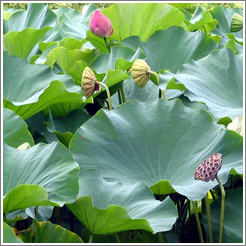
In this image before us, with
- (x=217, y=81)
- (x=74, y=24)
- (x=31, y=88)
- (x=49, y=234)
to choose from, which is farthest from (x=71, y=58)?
(x=49, y=234)

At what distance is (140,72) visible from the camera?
55.0 inches

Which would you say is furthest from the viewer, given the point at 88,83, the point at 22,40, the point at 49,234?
the point at 22,40

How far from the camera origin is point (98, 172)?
111 centimetres

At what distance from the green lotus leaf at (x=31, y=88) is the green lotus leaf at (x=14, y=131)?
0.29ft

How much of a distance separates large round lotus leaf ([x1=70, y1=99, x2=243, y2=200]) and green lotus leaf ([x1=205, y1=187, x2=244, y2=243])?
8 cm

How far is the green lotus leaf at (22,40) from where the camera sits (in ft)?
5.60

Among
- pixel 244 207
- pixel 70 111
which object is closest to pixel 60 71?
pixel 70 111

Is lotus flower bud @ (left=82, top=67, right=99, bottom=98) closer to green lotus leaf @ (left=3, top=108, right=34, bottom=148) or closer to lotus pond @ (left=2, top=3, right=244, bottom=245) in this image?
lotus pond @ (left=2, top=3, right=244, bottom=245)

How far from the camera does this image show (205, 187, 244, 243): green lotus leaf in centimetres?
116

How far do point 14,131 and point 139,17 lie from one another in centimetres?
72

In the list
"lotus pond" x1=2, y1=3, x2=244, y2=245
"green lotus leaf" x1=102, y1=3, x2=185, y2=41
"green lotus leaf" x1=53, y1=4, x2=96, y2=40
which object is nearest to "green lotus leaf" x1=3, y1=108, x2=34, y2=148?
"lotus pond" x1=2, y1=3, x2=244, y2=245

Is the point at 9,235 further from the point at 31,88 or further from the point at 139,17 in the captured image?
the point at 139,17

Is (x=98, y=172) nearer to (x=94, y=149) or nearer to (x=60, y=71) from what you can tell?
(x=94, y=149)

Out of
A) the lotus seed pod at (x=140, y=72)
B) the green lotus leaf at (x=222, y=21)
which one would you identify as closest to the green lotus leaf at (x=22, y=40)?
the lotus seed pod at (x=140, y=72)
